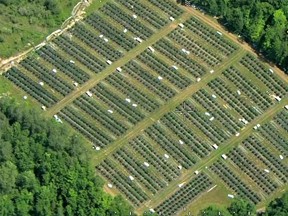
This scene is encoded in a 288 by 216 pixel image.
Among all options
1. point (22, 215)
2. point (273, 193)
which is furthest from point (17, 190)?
point (273, 193)

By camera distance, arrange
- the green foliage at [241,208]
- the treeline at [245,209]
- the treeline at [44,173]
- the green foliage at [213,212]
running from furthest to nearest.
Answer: the green foliage at [241,208] → the treeline at [245,209] → the green foliage at [213,212] → the treeline at [44,173]

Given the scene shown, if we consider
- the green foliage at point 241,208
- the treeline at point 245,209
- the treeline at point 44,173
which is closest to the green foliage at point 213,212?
the treeline at point 245,209

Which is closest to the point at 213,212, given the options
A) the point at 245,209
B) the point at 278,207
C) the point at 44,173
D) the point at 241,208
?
the point at 241,208

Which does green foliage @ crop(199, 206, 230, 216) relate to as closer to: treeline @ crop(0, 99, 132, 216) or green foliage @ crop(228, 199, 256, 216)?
green foliage @ crop(228, 199, 256, 216)

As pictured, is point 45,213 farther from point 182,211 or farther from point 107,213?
point 182,211

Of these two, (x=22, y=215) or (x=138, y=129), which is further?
(x=138, y=129)

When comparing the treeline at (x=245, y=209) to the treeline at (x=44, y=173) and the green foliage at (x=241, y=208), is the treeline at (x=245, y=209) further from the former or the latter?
the treeline at (x=44, y=173)
